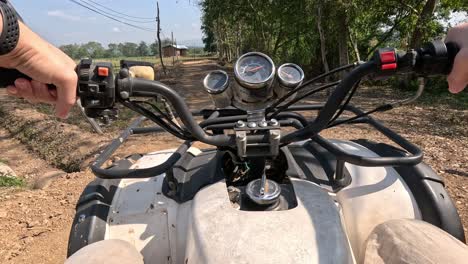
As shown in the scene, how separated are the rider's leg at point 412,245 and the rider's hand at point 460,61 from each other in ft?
1.51

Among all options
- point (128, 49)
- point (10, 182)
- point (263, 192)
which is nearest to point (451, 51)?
point (263, 192)

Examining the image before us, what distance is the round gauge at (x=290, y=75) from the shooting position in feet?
5.17

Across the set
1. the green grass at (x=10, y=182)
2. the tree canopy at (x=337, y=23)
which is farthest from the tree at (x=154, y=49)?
the green grass at (x=10, y=182)

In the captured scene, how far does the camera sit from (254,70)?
161 centimetres

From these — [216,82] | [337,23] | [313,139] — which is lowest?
[313,139]

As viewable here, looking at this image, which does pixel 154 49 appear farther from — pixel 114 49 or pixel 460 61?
pixel 460 61

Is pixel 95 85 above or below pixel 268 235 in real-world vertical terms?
above

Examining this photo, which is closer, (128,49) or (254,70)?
(254,70)

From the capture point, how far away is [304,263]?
1058mm

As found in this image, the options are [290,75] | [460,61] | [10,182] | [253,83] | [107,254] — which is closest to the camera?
[460,61]

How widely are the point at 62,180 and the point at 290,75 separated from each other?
13.6ft

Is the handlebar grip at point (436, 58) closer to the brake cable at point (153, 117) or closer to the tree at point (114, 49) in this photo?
the brake cable at point (153, 117)

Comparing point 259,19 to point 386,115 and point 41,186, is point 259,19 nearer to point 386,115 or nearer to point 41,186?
point 386,115

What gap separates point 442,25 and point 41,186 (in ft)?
53.5
